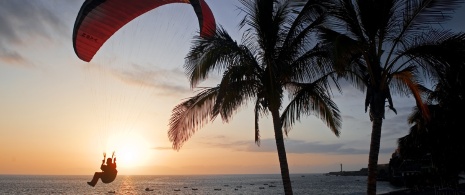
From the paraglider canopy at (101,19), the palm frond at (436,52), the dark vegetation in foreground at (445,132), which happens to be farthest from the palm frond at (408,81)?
the dark vegetation in foreground at (445,132)

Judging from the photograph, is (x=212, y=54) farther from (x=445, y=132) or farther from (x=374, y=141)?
(x=445, y=132)

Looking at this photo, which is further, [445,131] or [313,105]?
[445,131]

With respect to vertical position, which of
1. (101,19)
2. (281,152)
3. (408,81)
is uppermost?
(101,19)

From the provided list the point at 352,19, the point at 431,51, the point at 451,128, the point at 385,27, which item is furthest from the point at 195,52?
the point at 451,128

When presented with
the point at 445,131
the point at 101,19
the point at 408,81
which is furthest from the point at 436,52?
the point at 445,131

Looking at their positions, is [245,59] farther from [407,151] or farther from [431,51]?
[407,151]

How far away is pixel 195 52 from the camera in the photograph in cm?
1051

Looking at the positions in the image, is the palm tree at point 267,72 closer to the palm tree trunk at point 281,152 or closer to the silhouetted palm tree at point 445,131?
the palm tree trunk at point 281,152

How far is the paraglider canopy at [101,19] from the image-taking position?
12289 millimetres

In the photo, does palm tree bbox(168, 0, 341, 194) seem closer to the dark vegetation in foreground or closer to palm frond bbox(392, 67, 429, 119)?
palm frond bbox(392, 67, 429, 119)

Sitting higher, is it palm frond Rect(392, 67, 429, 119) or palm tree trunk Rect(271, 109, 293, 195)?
palm frond Rect(392, 67, 429, 119)

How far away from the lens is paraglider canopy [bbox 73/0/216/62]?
12.3 m

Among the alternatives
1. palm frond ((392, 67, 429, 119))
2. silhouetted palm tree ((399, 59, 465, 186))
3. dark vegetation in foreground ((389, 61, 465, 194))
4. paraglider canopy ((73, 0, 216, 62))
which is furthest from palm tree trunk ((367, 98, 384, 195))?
silhouetted palm tree ((399, 59, 465, 186))

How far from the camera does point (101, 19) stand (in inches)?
501
